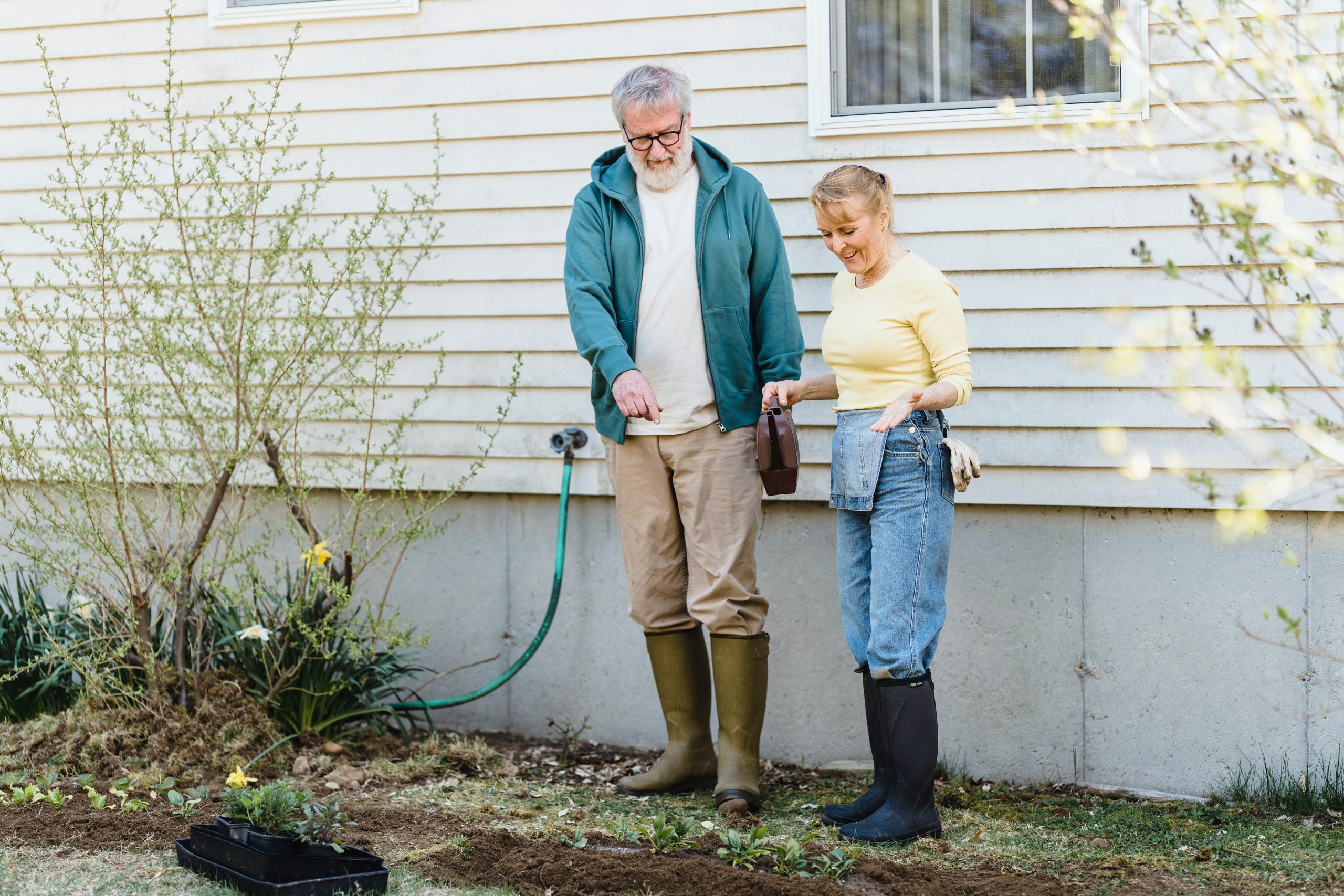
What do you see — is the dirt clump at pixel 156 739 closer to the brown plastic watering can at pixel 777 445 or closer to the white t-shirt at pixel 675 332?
the white t-shirt at pixel 675 332

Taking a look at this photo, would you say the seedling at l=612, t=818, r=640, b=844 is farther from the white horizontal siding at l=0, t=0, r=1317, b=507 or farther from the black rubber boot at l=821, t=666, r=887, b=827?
the white horizontal siding at l=0, t=0, r=1317, b=507

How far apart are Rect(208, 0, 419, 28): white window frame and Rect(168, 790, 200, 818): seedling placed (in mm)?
2747

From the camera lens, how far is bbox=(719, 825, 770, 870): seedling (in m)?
2.94

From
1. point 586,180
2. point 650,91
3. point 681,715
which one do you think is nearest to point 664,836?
point 681,715

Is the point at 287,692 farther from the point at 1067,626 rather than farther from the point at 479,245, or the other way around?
the point at 1067,626

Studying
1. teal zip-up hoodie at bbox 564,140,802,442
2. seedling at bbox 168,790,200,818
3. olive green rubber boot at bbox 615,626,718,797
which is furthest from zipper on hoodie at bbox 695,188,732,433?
seedling at bbox 168,790,200,818

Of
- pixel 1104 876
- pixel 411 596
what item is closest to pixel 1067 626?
pixel 1104 876

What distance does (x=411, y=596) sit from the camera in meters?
4.73

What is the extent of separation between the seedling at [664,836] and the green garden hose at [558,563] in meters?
1.33

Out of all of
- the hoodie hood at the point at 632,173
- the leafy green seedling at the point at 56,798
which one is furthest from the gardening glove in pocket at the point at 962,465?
the leafy green seedling at the point at 56,798

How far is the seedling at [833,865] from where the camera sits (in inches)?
114

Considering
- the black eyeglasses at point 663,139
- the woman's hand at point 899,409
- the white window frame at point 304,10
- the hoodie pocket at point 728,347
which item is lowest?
the woman's hand at point 899,409

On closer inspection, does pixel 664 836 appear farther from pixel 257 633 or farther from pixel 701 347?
pixel 257 633

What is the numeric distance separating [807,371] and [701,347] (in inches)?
24.3
